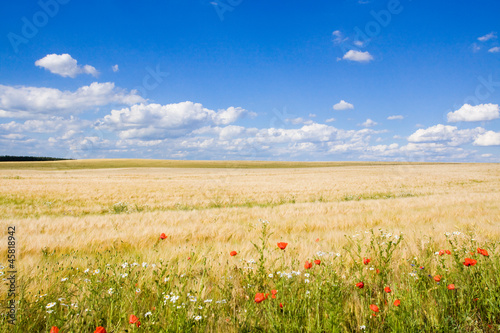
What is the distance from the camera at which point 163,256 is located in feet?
14.0

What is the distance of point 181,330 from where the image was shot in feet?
6.97

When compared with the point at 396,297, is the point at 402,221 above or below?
below

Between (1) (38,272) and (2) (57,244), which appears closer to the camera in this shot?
(1) (38,272)

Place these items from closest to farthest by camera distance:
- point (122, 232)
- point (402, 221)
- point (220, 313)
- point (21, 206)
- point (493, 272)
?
point (220, 313) → point (493, 272) → point (122, 232) → point (402, 221) → point (21, 206)

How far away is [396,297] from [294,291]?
102 cm

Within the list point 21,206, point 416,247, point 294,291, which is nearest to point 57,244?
point 294,291

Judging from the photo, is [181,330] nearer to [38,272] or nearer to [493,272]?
[38,272]

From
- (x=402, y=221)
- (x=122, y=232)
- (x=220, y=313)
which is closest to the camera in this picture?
(x=220, y=313)

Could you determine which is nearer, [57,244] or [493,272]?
[493,272]

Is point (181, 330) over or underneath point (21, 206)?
over

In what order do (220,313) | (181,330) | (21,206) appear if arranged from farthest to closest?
(21,206)
(220,313)
(181,330)

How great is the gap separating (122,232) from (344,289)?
18.4ft

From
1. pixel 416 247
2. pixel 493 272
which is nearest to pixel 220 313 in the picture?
pixel 493 272

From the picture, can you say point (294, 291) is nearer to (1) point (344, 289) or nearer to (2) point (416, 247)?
(1) point (344, 289)
